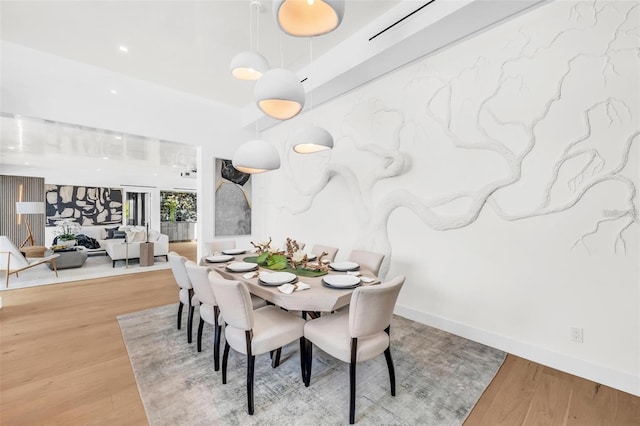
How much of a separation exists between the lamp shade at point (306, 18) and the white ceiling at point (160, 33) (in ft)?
4.42

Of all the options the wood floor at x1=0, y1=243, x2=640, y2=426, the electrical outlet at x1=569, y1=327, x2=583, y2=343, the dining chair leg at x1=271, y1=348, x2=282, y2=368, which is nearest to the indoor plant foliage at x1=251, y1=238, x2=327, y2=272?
the dining chair leg at x1=271, y1=348, x2=282, y2=368

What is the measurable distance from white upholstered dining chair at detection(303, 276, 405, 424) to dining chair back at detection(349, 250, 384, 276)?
966mm

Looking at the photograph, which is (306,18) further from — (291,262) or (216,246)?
(216,246)

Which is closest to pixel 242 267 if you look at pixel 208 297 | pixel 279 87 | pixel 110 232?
pixel 208 297

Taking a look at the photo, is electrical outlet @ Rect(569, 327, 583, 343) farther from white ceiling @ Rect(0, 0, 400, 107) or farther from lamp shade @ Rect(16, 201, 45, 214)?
lamp shade @ Rect(16, 201, 45, 214)

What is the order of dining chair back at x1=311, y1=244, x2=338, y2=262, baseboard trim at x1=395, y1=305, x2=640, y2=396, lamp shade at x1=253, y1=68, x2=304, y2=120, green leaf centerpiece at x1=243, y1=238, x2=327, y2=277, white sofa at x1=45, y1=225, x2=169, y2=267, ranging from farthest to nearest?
white sofa at x1=45, y1=225, x2=169, y2=267, dining chair back at x1=311, y1=244, x2=338, y2=262, green leaf centerpiece at x1=243, y1=238, x2=327, y2=277, lamp shade at x1=253, y1=68, x2=304, y2=120, baseboard trim at x1=395, y1=305, x2=640, y2=396

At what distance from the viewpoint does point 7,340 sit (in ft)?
8.59

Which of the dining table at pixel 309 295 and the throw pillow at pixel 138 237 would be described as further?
the throw pillow at pixel 138 237

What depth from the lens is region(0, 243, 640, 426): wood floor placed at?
1.67 meters

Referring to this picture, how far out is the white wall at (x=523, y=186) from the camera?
77.2 inches

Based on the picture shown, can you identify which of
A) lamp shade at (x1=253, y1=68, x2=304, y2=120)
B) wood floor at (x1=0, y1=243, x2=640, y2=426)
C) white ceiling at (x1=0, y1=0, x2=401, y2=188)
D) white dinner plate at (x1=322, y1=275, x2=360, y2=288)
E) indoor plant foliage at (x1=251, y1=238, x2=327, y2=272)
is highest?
white ceiling at (x1=0, y1=0, x2=401, y2=188)

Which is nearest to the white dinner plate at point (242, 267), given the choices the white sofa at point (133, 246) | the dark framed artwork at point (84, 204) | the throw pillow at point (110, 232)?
the white sofa at point (133, 246)

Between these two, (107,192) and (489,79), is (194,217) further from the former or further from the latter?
(489,79)

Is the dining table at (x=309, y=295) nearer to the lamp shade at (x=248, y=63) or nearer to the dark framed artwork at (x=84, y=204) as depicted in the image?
the lamp shade at (x=248, y=63)
